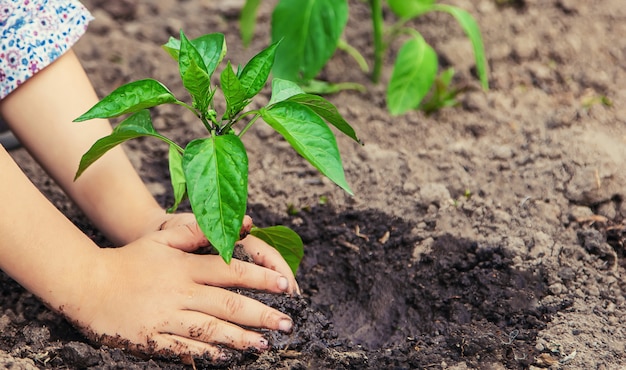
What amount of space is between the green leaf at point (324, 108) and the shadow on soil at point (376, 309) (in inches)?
15.2

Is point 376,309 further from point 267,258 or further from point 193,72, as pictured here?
point 193,72

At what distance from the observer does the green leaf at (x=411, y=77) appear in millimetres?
2250

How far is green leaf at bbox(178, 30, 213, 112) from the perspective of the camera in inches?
51.9

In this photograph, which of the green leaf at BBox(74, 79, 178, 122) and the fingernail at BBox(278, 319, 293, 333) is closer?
the green leaf at BBox(74, 79, 178, 122)

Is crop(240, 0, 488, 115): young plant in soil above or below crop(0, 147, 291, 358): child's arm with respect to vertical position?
above

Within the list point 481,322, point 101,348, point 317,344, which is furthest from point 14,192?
point 481,322

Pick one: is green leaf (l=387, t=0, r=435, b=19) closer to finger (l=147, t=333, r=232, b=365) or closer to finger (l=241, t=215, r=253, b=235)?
finger (l=241, t=215, r=253, b=235)

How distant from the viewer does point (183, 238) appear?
153cm

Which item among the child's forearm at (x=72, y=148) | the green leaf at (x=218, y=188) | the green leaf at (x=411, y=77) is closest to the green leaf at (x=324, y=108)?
the green leaf at (x=218, y=188)

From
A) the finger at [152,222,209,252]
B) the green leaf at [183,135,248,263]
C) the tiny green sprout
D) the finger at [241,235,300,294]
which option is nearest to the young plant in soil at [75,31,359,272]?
the green leaf at [183,135,248,263]

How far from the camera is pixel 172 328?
146 cm

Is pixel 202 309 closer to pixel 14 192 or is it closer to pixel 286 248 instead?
pixel 286 248

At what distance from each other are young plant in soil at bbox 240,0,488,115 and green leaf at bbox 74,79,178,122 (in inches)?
33.4

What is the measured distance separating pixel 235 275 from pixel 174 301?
121mm
